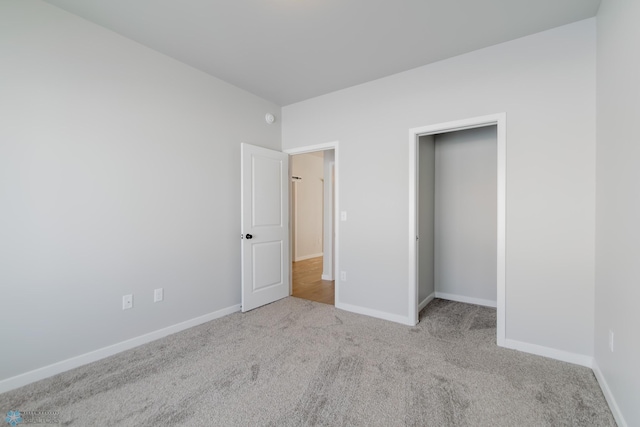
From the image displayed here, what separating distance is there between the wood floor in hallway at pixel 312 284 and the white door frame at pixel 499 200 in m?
1.21

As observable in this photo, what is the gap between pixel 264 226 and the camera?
Result: 3.48 meters

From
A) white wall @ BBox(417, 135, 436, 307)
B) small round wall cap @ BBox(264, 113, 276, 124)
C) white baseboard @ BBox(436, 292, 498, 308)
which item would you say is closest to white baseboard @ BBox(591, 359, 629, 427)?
white baseboard @ BBox(436, 292, 498, 308)

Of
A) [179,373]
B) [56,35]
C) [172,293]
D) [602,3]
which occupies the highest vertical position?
[602,3]

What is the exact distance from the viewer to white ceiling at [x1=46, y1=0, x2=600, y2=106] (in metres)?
1.98

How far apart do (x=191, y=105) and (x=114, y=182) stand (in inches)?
43.2

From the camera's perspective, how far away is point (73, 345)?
2.09 metres

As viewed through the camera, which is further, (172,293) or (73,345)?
(172,293)

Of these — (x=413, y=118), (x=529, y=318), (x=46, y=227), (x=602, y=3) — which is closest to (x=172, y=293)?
(x=46, y=227)

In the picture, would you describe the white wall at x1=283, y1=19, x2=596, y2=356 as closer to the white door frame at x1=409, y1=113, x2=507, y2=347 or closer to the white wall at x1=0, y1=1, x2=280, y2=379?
the white door frame at x1=409, y1=113, x2=507, y2=347

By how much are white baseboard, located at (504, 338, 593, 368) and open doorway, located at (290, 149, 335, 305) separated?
2620 mm

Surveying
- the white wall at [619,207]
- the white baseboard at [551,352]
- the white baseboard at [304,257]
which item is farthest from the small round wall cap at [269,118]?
the white baseboard at [304,257]

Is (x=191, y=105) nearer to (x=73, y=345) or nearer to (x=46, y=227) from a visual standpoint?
(x=46, y=227)

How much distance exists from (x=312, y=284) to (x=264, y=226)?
5.13ft

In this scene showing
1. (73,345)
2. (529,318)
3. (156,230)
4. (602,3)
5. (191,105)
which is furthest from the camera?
(191,105)
